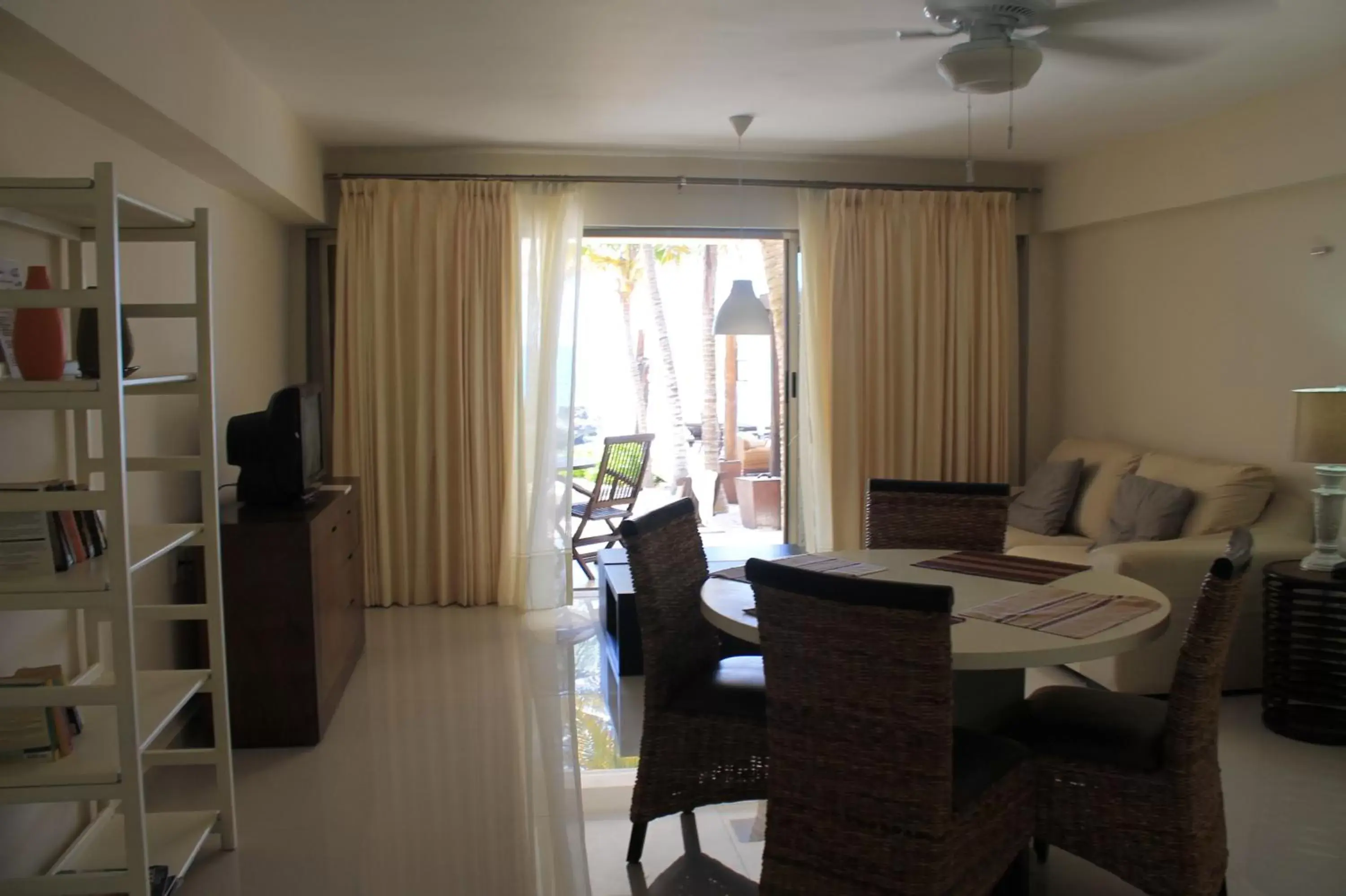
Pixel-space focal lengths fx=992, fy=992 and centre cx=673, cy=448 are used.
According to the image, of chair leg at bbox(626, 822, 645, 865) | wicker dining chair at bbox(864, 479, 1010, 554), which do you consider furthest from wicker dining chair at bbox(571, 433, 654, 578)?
chair leg at bbox(626, 822, 645, 865)

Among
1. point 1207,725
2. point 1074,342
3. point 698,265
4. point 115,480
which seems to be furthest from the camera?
point 698,265

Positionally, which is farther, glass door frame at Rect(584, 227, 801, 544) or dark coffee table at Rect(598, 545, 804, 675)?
glass door frame at Rect(584, 227, 801, 544)

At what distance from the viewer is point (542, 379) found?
5387mm

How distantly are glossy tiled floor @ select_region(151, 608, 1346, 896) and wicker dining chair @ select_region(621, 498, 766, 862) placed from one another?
0.17 m

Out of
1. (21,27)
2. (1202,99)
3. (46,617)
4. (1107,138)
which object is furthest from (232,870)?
(1107,138)

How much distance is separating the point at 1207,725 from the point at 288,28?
3.41 metres

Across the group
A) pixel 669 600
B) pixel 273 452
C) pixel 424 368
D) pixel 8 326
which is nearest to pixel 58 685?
pixel 8 326

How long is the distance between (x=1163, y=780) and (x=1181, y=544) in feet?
6.47

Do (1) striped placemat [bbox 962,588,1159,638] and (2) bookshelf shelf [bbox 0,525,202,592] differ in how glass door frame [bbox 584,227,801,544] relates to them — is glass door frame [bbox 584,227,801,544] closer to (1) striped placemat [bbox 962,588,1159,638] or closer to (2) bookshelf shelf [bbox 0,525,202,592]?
(1) striped placemat [bbox 962,588,1159,638]

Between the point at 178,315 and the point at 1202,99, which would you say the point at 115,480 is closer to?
the point at 178,315

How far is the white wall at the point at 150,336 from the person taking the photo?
249cm

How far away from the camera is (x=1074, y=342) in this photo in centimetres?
593

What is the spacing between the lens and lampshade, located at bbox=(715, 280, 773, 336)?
5.65 metres

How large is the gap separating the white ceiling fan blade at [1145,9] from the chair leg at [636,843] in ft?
9.21
